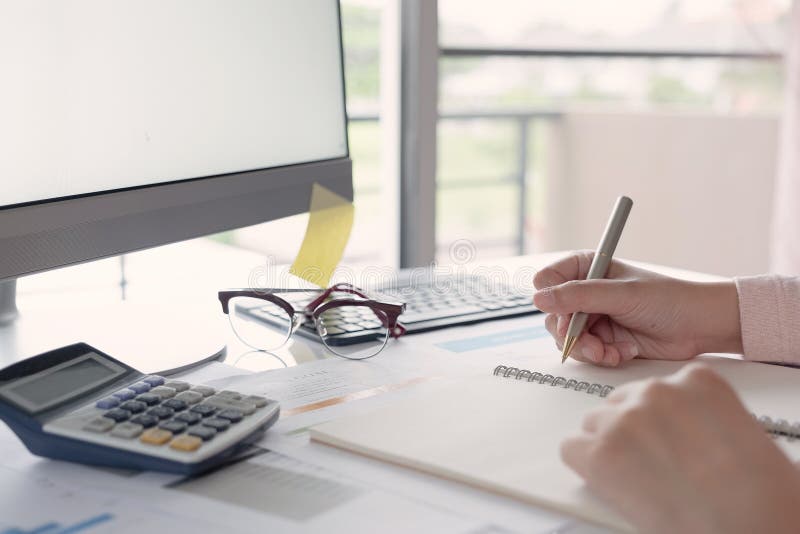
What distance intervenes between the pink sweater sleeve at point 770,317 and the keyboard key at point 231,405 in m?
0.46

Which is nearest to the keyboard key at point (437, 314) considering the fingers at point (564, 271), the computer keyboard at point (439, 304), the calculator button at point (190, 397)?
the computer keyboard at point (439, 304)

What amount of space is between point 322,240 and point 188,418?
0.38 meters

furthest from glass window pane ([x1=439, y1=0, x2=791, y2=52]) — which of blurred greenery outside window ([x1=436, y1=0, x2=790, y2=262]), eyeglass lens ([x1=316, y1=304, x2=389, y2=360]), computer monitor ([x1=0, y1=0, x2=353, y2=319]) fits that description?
eyeglass lens ([x1=316, y1=304, x2=389, y2=360])

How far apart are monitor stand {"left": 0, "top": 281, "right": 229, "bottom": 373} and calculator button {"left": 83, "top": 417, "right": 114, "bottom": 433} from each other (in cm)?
17

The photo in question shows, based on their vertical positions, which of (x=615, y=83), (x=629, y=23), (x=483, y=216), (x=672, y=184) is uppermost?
(x=629, y=23)

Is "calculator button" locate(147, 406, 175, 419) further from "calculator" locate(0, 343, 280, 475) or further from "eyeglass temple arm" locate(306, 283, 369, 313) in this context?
"eyeglass temple arm" locate(306, 283, 369, 313)

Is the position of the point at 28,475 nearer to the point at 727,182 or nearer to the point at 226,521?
the point at 226,521

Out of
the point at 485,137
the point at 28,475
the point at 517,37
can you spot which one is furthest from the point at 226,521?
the point at 485,137

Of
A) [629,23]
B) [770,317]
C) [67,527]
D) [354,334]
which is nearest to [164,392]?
[67,527]

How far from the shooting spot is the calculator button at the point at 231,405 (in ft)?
1.91

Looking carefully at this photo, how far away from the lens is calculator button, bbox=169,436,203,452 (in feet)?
1.72

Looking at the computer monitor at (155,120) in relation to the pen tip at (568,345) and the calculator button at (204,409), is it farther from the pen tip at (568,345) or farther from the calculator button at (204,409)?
the pen tip at (568,345)

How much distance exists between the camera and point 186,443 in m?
0.53

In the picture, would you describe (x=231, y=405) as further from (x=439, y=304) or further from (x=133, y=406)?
(x=439, y=304)
